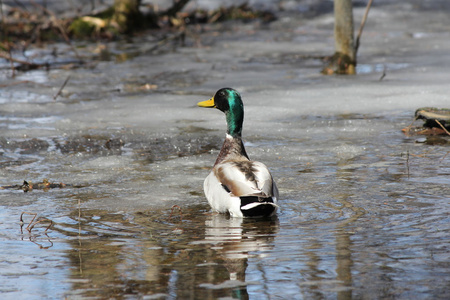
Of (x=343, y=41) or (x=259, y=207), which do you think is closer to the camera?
(x=259, y=207)

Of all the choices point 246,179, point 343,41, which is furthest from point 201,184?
point 343,41

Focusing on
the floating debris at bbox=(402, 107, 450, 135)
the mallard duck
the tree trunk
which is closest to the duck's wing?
the mallard duck

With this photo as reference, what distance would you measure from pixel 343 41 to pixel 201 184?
5303 millimetres

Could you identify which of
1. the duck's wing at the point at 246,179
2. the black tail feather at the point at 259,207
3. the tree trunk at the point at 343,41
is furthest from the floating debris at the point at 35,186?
the tree trunk at the point at 343,41

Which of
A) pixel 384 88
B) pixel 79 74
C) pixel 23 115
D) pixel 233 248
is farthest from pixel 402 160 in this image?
pixel 79 74

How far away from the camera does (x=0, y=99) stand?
9141mm

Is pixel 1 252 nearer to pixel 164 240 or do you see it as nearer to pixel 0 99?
pixel 164 240

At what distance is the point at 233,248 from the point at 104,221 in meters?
0.98

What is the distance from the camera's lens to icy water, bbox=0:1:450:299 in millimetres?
3240

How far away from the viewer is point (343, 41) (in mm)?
9906

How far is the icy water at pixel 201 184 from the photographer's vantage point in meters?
3.24

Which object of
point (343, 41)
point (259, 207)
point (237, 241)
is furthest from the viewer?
point (343, 41)

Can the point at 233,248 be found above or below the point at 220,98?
below

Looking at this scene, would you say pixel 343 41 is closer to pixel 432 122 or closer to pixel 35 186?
pixel 432 122
